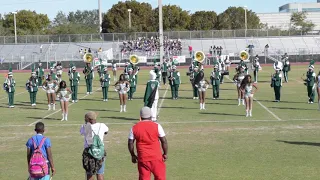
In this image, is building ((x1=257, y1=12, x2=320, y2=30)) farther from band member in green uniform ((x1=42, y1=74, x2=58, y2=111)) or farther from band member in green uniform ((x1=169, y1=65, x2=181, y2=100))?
band member in green uniform ((x1=42, y1=74, x2=58, y2=111))

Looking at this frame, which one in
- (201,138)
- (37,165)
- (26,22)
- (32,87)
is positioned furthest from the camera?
(26,22)

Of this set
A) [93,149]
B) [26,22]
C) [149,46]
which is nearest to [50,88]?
[93,149]

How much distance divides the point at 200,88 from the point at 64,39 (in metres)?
60.6

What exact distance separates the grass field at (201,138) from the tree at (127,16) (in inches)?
2862

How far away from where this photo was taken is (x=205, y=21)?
107m

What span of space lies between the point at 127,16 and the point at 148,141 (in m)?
94.1

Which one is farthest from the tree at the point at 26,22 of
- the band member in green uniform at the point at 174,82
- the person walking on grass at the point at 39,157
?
the person walking on grass at the point at 39,157

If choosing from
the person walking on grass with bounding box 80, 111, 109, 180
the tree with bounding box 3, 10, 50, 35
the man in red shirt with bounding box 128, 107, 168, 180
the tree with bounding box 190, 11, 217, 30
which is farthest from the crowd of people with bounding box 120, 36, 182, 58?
the man in red shirt with bounding box 128, 107, 168, 180

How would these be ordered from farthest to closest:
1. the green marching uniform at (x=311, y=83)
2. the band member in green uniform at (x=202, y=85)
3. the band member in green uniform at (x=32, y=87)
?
the band member in green uniform at (x=32, y=87) → the green marching uniform at (x=311, y=83) → the band member in green uniform at (x=202, y=85)

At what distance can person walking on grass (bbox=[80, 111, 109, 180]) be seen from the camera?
10312 mm

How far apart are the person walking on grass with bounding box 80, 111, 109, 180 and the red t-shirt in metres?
0.89

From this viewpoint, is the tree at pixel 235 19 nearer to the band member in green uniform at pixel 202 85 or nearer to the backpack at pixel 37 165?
the band member in green uniform at pixel 202 85

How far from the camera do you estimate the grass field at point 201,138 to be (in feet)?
44.0

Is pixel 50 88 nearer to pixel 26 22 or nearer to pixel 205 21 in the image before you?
pixel 205 21
